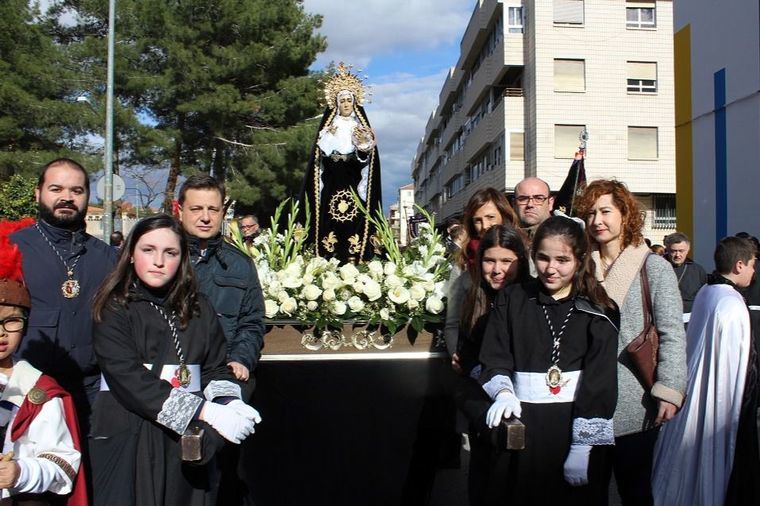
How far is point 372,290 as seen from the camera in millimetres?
3920

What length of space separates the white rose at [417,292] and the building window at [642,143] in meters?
25.7

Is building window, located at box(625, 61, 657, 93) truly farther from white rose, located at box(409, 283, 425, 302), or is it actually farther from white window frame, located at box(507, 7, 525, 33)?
white rose, located at box(409, 283, 425, 302)

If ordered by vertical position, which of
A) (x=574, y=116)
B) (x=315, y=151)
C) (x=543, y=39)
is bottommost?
(x=315, y=151)

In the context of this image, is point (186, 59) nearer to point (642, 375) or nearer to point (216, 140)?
point (216, 140)

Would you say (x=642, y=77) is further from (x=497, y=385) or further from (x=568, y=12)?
(x=497, y=385)

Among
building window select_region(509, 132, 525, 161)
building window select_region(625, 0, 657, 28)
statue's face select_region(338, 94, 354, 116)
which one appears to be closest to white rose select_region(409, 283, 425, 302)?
statue's face select_region(338, 94, 354, 116)

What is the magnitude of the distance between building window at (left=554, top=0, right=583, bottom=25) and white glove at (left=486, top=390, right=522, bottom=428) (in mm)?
27186

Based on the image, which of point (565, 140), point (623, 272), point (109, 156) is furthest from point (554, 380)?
point (565, 140)

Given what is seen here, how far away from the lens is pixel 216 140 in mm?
21016

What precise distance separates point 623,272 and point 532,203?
75 centimetres

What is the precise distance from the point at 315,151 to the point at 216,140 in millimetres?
14871

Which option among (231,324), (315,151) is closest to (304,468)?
(231,324)

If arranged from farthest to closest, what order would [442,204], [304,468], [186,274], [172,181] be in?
[442,204]
[172,181]
[304,468]
[186,274]

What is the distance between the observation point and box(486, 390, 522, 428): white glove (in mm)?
2670
